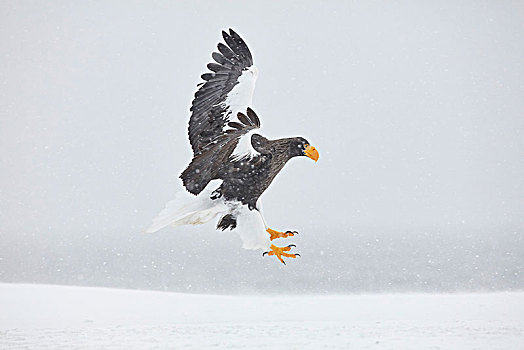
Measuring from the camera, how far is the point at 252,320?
17.9 feet

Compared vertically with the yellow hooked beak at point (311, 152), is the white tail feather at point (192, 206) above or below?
below

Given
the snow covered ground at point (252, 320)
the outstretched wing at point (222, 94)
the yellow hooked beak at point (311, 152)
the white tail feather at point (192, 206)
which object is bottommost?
the snow covered ground at point (252, 320)

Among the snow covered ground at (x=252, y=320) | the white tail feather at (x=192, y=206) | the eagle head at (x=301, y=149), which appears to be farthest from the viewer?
the snow covered ground at (x=252, y=320)

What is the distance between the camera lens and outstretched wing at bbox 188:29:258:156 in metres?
3.66

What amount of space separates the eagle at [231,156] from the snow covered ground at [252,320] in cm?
149

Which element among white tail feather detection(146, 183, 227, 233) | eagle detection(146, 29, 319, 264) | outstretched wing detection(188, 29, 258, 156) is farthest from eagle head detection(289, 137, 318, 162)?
white tail feather detection(146, 183, 227, 233)

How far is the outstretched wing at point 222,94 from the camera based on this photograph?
12.0 feet

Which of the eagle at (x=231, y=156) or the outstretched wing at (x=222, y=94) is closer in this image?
the eagle at (x=231, y=156)

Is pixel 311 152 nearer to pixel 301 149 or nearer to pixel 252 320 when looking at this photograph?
pixel 301 149

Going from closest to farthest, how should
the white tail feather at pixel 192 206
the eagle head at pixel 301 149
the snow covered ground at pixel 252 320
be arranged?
the eagle head at pixel 301 149
the white tail feather at pixel 192 206
the snow covered ground at pixel 252 320

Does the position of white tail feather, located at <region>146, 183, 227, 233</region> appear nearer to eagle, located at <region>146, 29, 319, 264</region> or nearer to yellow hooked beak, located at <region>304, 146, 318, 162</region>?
eagle, located at <region>146, 29, 319, 264</region>

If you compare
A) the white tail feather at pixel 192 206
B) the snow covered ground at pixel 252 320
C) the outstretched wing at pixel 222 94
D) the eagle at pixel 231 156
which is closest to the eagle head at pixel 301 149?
the eagle at pixel 231 156

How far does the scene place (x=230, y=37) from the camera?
3586mm

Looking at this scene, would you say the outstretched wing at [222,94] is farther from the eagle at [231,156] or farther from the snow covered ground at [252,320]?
the snow covered ground at [252,320]
